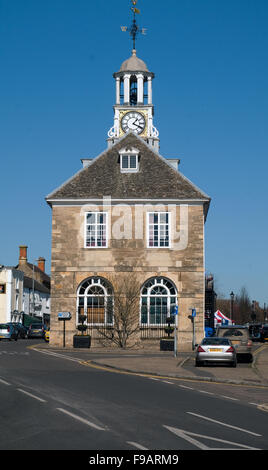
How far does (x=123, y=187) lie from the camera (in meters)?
44.8

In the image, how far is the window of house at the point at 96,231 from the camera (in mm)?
44062

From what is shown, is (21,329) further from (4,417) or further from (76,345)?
(4,417)

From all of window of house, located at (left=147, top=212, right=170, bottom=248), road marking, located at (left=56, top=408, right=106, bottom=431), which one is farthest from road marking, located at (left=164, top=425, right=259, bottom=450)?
window of house, located at (left=147, top=212, right=170, bottom=248)

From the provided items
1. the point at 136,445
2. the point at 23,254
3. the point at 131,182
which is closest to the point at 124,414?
the point at 136,445

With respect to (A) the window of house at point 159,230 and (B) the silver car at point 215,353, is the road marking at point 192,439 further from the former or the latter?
(A) the window of house at point 159,230

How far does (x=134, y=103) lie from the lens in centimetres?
5703

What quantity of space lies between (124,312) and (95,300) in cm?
220

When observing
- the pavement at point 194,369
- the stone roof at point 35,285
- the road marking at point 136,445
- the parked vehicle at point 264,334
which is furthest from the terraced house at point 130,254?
the stone roof at point 35,285

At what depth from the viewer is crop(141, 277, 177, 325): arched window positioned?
43.2 metres

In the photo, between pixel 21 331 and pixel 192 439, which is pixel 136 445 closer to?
pixel 192 439

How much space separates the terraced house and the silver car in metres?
13.8

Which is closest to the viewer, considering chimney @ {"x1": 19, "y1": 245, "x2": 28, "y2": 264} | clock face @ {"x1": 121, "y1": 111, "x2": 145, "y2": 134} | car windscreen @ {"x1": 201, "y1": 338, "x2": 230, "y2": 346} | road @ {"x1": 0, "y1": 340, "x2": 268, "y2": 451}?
road @ {"x1": 0, "y1": 340, "x2": 268, "y2": 451}

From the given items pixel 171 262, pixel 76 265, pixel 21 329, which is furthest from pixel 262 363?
pixel 21 329

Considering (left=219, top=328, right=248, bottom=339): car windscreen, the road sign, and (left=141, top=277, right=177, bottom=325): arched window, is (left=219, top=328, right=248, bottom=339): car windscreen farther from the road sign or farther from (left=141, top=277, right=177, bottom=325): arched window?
the road sign
